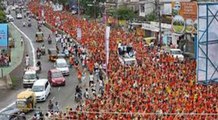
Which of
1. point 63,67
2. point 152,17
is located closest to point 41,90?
point 63,67

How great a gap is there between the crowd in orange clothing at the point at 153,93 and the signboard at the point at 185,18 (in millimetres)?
4697

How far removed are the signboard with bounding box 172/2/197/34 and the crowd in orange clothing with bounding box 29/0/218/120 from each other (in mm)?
4697


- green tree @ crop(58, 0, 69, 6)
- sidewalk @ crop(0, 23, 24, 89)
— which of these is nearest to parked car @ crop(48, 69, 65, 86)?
sidewalk @ crop(0, 23, 24, 89)

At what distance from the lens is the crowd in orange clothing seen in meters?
23.7

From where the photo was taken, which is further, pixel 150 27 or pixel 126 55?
pixel 150 27

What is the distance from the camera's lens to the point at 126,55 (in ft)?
141

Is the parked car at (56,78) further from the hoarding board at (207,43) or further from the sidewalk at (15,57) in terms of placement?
the hoarding board at (207,43)

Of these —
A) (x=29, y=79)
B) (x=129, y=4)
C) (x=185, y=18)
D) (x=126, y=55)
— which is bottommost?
(x=29, y=79)

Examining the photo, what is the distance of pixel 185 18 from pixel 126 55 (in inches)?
225

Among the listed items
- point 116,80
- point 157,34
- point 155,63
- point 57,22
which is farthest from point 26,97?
point 57,22

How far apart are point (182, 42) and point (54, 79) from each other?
14.1 meters

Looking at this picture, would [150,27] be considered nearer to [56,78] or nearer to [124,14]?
[124,14]

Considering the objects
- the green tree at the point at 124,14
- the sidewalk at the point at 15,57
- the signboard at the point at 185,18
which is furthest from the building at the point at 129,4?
the signboard at the point at 185,18

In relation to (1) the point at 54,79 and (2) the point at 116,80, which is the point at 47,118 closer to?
(2) the point at 116,80
